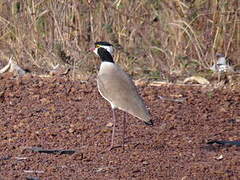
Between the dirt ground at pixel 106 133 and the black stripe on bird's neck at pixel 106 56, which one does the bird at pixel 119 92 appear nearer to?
the black stripe on bird's neck at pixel 106 56

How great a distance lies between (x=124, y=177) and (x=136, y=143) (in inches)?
43.8

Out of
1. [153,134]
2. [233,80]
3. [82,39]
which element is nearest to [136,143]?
[153,134]

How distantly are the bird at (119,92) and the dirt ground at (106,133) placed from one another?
0.31 m

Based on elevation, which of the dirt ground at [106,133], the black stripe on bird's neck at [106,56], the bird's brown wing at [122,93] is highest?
the black stripe on bird's neck at [106,56]

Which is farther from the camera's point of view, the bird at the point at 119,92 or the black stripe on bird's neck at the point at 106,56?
the black stripe on bird's neck at the point at 106,56

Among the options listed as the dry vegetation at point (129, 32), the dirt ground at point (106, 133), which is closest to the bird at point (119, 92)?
the dirt ground at point (106, 133)

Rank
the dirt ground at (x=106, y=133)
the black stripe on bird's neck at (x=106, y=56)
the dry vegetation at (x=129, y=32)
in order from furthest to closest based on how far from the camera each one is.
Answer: the dry vegetation at (x=129, y=32), the black stripe on bird's neck at (x=106, y=56), the dirt ground at (x=106, y=133)

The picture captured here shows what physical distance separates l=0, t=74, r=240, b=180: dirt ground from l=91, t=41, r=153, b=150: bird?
12.1 inches

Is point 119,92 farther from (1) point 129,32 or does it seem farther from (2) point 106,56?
(1) point 129,32

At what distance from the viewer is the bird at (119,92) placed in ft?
20.8

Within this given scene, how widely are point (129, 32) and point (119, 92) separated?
11.5 feet

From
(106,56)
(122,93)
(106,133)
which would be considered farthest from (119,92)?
(106,56)

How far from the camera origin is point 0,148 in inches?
248

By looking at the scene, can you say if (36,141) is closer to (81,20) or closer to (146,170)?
(146,170)
